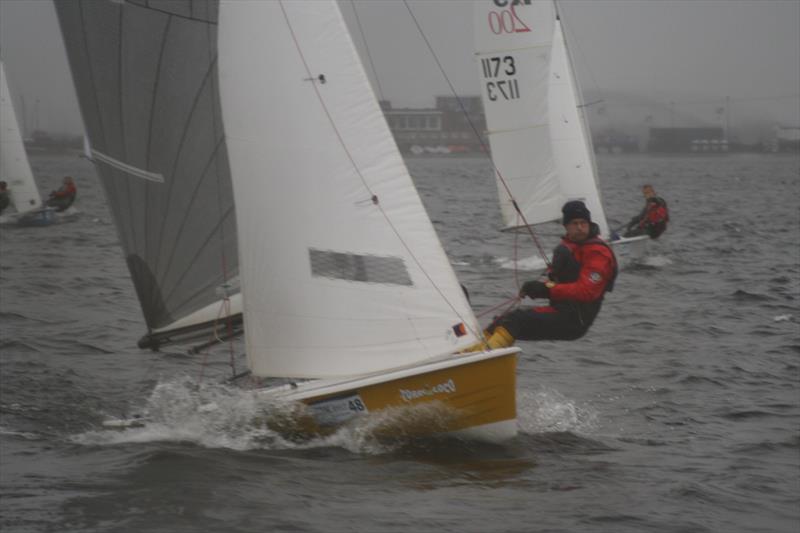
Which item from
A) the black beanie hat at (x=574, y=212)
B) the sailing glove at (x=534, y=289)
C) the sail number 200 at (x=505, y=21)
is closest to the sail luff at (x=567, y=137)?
the sail number 200 at (x=505, y=21)

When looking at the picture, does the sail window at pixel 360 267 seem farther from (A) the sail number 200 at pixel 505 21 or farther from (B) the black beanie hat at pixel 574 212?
(A) the sail number 200 at pixel 505 21

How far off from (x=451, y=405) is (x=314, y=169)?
163 centimetres

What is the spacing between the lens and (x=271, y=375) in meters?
7.69

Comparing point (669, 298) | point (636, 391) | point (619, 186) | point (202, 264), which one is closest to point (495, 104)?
point (669, 298)

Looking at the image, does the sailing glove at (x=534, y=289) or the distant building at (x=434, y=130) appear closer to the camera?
the sailing glove at (x=534, y=289)

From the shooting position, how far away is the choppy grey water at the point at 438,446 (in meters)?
6.38

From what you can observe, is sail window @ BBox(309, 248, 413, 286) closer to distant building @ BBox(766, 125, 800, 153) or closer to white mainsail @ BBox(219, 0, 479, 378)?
white mainsail @ BBox(219, 0, 479, 378)

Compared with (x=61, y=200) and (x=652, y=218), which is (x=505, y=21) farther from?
(x=61, y=200)

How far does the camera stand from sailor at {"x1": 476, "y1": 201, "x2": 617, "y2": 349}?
7746 mm

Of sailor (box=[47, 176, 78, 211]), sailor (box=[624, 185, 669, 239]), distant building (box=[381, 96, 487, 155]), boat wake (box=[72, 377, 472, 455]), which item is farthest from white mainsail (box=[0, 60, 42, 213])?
distant building (box=[381, 96, 487, 155])

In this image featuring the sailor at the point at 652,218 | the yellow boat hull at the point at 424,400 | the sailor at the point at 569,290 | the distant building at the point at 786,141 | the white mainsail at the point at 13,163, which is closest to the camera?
the yellow boat hull at the point at 424,400

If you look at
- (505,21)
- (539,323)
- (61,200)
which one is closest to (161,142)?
(539,323)

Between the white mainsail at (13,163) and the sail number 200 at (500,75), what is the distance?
37.2 feet

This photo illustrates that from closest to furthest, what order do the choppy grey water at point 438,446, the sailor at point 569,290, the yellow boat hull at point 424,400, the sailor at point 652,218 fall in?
the choppy grey water at point 438,446 < the yellow boat hull at point 424,400 < the sailor at point 569,290 < the sailor at point 652,218
